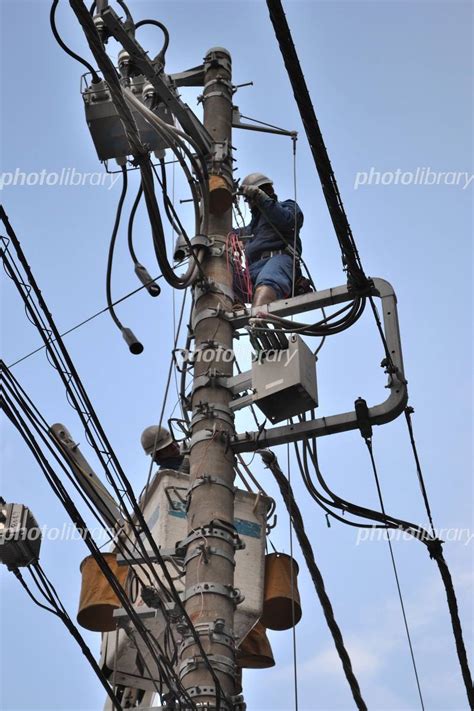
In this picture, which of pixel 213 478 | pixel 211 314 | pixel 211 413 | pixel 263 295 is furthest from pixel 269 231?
pixel 213 478

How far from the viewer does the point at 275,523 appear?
912 centimetres

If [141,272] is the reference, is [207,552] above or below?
below

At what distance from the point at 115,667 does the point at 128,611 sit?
1587mm

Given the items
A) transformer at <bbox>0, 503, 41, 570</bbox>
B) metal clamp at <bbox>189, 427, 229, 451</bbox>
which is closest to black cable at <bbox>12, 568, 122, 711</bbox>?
transformer at <bbox>0, 503, 41, 570</bbox>

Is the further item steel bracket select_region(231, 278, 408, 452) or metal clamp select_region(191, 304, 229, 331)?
metal clamp select_region(191, 304, 229, 331)

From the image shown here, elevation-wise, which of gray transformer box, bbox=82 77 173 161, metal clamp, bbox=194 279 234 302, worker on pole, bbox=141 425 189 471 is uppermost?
gray transformer box, bbox=82 77 173 161

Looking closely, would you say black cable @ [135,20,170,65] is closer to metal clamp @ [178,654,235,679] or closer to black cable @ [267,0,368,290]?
black cable @ [267,0,368,290]

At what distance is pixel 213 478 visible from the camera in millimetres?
8023

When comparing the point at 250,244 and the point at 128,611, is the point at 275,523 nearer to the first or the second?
the point at 128,611

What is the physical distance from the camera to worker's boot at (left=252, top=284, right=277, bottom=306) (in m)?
9.33

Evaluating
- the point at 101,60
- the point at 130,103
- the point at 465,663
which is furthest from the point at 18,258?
the point at 465,663

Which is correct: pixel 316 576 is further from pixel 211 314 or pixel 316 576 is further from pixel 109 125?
pixel 109 125

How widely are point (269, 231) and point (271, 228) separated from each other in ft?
0.11

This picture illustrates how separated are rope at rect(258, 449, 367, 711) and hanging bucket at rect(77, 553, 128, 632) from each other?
150 centimetres
